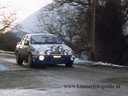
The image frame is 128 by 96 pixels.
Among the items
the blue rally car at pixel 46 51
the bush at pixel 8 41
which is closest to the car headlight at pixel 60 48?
the blue rally car at pixel 46 51

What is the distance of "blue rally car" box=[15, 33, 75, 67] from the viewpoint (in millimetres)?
22031

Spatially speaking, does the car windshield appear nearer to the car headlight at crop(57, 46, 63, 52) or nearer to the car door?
the car door

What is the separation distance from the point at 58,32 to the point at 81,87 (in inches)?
1305

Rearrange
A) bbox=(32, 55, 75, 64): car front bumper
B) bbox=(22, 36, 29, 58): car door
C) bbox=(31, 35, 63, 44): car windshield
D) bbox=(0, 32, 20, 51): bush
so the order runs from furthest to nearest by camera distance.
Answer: bbox=(0, 32, 20, 51): bush < bbox=(22, 36, 29, 58): car door < bbox=(31, 35, 63, 44): car windshield < bbox=(32, 55, 75, 64): car front bumper

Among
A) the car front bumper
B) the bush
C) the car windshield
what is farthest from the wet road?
the bush

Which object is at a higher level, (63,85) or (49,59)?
(49,59)

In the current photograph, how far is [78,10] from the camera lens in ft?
141

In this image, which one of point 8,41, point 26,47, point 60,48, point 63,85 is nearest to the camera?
point 63,85

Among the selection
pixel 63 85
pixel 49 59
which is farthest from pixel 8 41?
pixel 63 85

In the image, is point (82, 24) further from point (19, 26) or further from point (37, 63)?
point (19, 26)

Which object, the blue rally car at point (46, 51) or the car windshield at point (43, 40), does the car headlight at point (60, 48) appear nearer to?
the blue rally car at point (46, 51)

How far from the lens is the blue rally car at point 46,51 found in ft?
72.3

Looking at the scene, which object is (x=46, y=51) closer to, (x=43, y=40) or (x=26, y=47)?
(x=43, y=40)

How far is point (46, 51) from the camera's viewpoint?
21969 mm
